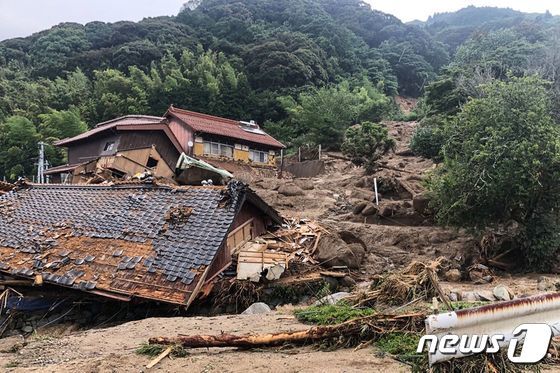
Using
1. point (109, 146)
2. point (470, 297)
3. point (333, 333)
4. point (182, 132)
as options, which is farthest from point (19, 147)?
point (333, 333)

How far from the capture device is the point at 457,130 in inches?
494

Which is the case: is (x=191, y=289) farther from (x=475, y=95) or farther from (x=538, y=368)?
(x=475, y=95)

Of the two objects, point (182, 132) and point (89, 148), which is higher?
point (182, 132)

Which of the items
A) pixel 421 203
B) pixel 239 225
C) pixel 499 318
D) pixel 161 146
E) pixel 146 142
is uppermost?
pixel 499 318

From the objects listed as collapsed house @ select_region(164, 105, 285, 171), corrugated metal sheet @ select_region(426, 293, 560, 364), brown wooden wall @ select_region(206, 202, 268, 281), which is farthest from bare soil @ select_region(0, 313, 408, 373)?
collapsed house @ select_region(164, 105, 285, 171)

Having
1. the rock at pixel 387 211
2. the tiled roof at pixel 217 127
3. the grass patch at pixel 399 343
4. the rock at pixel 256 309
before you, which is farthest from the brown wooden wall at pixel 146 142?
the grass patch at pixel 399 343

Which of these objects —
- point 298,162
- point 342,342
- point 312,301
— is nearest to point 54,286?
point 312,301

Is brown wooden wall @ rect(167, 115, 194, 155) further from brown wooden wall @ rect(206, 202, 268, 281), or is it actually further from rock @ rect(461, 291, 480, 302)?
rock @ rect(461, 291, 480, 302)

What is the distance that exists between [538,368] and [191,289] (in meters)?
5.55

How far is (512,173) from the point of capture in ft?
33.3

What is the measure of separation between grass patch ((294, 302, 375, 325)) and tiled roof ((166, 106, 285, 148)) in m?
18.9

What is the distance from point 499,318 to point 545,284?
741 centimetres

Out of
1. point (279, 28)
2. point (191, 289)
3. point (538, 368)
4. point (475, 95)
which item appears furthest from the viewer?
point (279, 28)

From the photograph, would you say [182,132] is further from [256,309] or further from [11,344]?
[11,344]
